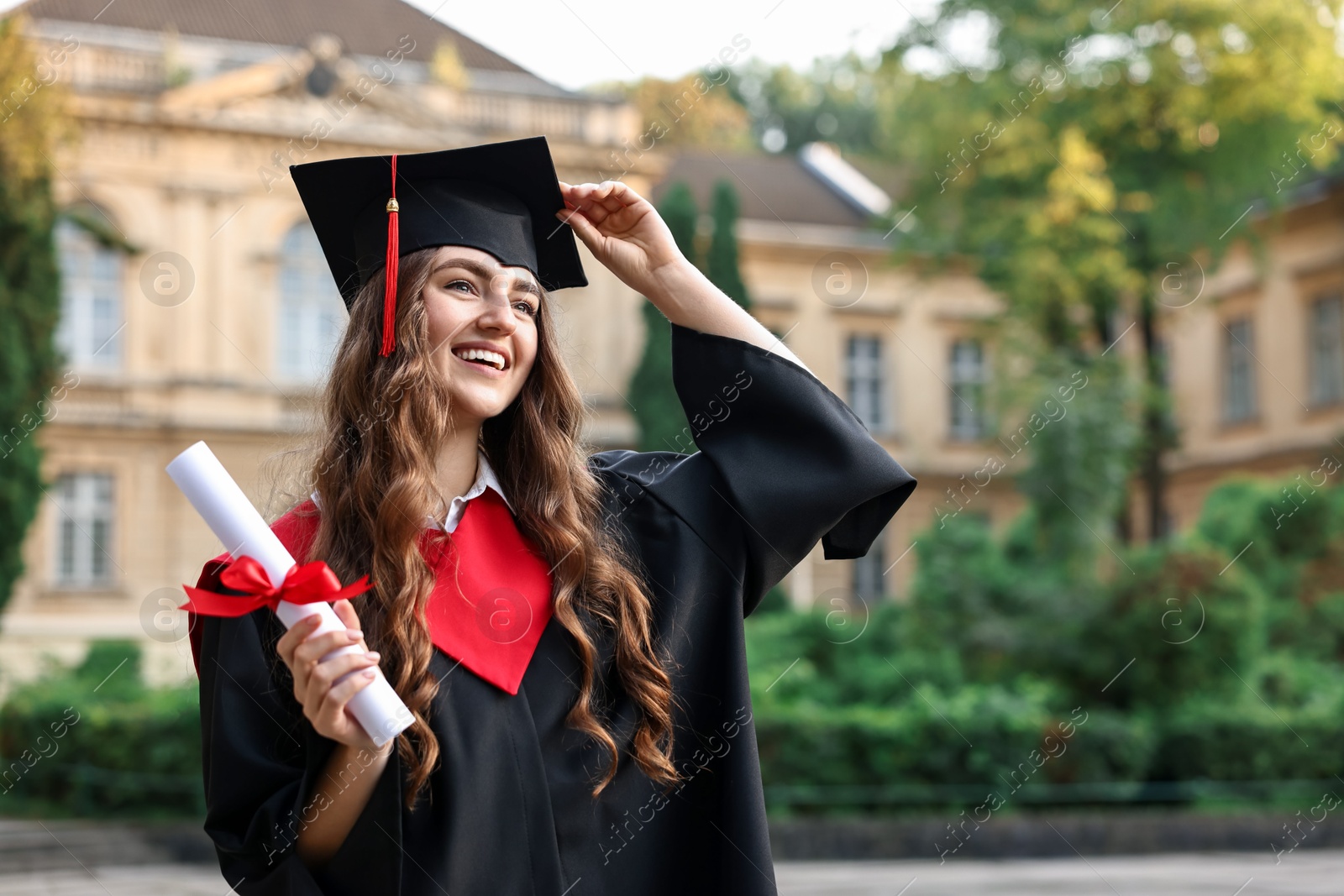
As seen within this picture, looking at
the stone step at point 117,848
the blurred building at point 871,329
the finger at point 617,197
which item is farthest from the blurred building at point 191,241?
the finger at point 617,197

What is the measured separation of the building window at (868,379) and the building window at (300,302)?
10223 millimetres

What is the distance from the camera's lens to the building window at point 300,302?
22703 millimetres

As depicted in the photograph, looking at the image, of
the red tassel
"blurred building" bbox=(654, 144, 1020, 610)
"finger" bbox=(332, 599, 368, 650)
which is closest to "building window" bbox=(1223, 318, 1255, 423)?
"blurred building" bbox=(654, 144, 1020, 610)

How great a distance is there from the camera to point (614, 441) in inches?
901

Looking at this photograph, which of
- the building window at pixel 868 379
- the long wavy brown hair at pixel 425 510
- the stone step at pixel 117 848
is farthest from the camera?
the building window at pixel 868 379

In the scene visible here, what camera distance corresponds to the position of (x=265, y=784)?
1901 mm

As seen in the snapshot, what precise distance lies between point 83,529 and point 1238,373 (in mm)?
20906

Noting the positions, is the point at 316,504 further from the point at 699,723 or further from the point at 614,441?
the point at 614,441

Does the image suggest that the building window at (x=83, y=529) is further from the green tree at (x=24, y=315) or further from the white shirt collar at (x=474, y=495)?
the white shirt collar at (x=474, y=495)

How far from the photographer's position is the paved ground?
8.90m

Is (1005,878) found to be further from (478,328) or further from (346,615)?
(346,615)

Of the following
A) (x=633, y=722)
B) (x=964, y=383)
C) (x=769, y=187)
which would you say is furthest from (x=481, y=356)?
(x=769, y=187)

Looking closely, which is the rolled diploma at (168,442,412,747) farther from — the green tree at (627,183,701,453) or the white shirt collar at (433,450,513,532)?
the green tree at (627,183,701,453)

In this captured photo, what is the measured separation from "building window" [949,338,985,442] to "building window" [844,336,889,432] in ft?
5.07
